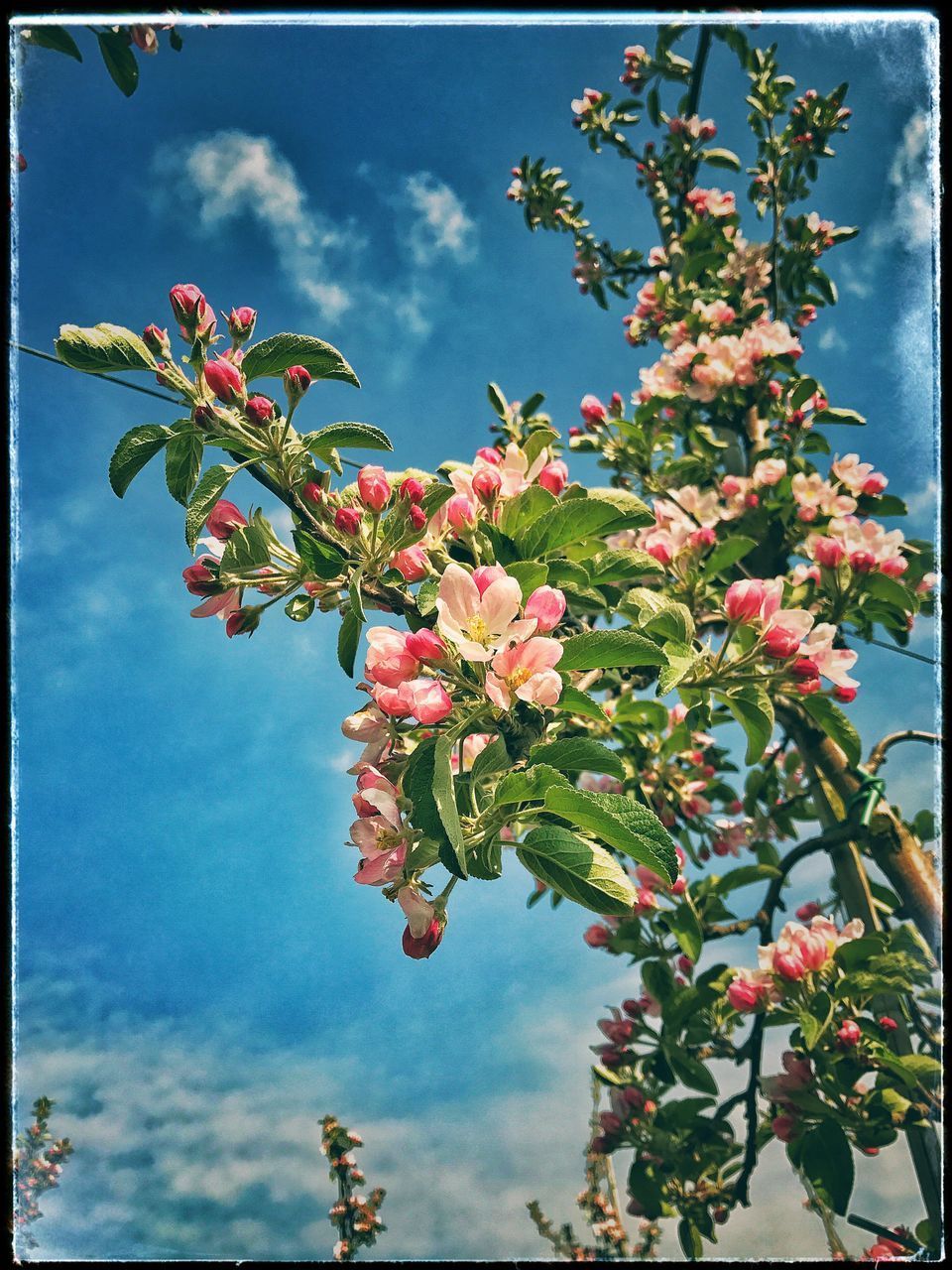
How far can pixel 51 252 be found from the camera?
4.36 ft

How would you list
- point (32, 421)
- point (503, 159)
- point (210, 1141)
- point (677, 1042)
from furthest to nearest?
point (503, 159), point (677, 1042), point (32, 421), point (210, 1141)

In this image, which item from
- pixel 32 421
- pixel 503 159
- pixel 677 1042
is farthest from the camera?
pixel 503 159

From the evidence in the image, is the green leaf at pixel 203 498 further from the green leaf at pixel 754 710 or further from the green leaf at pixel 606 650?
the green leaf at pixel 754 710

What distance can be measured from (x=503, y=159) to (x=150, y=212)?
2.03 feet

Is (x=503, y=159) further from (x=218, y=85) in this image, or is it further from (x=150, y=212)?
(x=150, y=212)

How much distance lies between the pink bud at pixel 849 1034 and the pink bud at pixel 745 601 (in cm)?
61

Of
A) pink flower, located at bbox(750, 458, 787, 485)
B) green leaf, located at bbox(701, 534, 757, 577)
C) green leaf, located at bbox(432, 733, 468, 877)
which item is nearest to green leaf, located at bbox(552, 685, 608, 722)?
green leaf, located at bbox(432, 733, 468, 877)

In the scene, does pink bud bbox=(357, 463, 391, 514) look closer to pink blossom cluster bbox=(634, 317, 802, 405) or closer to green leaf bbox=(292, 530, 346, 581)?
green leaf bbox=(292, 530, 346, 581)

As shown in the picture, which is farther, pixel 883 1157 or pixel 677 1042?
pixel 677 1042

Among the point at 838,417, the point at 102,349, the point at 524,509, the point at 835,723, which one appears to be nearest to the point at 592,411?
the point at 838,417

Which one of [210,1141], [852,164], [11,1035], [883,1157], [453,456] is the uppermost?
[852,164]

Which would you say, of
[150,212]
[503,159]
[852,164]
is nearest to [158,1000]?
[150,212]

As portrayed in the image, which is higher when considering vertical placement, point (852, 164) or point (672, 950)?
point (852, 164)

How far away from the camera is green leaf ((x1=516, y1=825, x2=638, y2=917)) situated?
63cm
